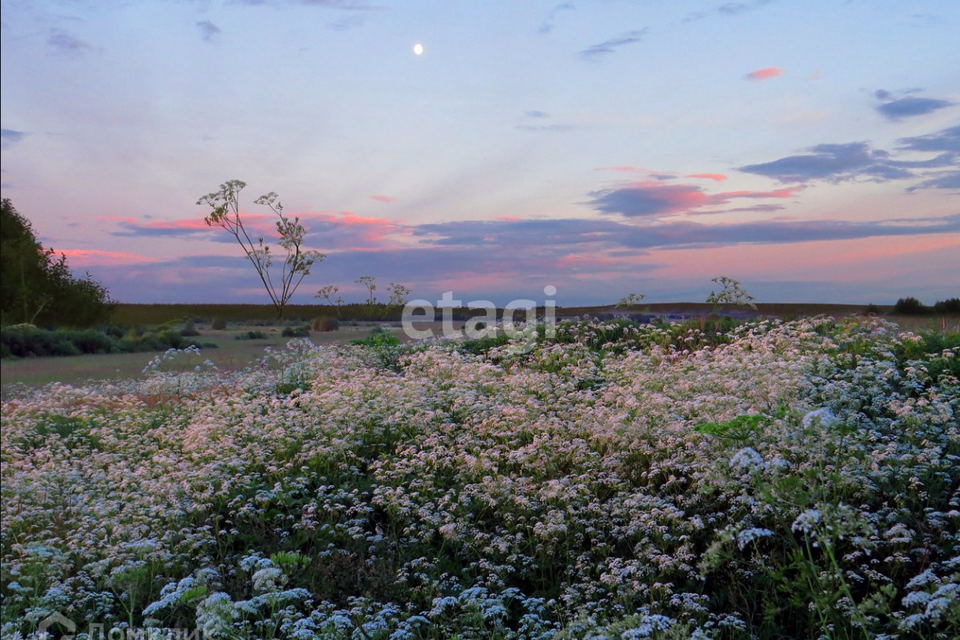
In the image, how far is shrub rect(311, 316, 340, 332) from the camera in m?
25.5

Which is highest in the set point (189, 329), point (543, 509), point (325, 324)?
point (325, 324)

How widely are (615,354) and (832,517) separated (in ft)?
26.9

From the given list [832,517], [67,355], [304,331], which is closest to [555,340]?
[832,517]

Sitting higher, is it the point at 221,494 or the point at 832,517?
the point at 832,517

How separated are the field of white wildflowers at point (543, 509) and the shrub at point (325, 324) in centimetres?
1438

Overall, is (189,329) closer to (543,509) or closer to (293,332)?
(293,332)

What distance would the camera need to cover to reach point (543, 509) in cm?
687

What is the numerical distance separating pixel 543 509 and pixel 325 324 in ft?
65.3

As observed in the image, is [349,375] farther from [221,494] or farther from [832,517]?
[832,517]

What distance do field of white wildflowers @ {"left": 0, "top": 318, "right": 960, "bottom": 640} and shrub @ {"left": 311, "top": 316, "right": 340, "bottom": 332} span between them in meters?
14.4

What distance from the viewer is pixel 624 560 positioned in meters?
5.89

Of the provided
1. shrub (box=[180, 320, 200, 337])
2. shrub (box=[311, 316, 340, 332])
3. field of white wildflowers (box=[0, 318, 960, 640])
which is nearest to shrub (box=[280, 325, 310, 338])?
shrub (box=[311, 316, 340, 332])

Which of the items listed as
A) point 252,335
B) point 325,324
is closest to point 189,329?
point 252,335

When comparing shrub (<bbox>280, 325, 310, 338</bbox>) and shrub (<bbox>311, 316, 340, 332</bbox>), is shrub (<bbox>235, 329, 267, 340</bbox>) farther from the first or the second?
shrub (<bbox>311, 316, 340, 332</bbox>)
